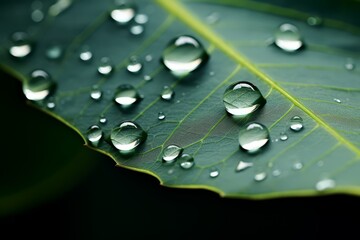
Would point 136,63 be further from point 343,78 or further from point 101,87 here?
point 343,78

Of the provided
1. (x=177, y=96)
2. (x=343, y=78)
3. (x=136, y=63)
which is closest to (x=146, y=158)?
(x=177, y=96)

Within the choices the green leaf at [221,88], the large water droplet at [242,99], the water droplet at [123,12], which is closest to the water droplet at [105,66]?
the green leaf at [221,88]

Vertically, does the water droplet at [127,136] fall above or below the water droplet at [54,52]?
below

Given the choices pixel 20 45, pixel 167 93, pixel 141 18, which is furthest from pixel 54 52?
pixel 167 93

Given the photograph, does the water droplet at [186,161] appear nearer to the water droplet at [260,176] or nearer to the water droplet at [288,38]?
the water droplet at [260,176]

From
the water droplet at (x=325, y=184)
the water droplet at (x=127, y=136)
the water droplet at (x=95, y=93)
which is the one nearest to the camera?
the water droplet at (x=325, y=184)

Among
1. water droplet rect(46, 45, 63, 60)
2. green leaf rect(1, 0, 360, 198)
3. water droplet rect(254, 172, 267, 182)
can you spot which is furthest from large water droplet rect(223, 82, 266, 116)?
water droplet rect(46, 45, 63, 60)
